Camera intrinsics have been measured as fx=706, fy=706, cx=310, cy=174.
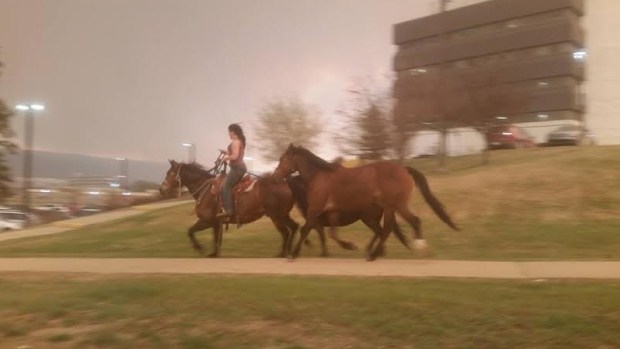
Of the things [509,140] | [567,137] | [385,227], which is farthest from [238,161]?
[567,137]

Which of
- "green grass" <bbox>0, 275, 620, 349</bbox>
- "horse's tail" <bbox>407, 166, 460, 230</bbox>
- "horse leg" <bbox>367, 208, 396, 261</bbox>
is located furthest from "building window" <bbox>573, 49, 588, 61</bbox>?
"green grass" <bbox>0, 275, 620, 349</bbox>

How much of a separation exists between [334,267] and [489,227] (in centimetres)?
746

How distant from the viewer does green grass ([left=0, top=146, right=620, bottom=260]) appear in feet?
48.8

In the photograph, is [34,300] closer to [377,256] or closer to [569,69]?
[377,256]

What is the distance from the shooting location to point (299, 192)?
13.1m

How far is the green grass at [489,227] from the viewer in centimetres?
1488

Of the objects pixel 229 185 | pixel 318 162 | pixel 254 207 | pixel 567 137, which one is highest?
pixel 567 137

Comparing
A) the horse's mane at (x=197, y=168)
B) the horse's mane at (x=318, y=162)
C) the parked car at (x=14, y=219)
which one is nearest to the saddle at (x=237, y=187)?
the horse's mane at (x=197, y=168)

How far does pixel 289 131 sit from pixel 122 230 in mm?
32594

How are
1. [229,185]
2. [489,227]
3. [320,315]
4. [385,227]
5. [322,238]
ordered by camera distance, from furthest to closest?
[489,227]
[229,185]
[322,238]
[385,227]
[320,315]

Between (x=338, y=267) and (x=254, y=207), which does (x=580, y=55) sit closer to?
(x=254, y=207)

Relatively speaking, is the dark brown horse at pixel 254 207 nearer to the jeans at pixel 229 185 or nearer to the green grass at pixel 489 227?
the jeans at pixel 229 185

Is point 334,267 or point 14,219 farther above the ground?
point 334,267

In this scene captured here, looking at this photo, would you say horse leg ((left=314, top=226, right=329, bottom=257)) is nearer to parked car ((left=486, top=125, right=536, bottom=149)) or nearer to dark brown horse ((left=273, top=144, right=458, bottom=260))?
dark brown horse ((left=273, top=144, right=458, bottom=260))
